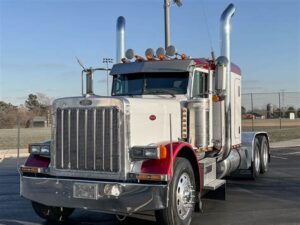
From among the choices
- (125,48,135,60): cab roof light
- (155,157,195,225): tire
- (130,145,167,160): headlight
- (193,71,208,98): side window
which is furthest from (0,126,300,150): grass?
(130,145,167,160): headlight

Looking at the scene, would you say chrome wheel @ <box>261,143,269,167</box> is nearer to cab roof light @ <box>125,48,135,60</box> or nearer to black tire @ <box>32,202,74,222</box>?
cab roof light @ <box>125,48,135,60</box>

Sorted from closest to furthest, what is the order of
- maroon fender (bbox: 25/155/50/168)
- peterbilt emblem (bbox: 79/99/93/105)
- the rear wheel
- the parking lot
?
1. peterbilt emblem (bbox: 79/99/93/105)
2. maroon fender (bbox: 25/155/50/168)
3. the parking lot
4. the rear wheel

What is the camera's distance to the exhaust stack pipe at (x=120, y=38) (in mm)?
10930

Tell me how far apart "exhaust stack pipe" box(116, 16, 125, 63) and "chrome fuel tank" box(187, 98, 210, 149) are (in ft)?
10.8

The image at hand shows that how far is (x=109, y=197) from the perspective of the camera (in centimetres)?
613

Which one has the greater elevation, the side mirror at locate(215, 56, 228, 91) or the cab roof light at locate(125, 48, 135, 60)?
the cab roof light at locate(125, 48, 135, 60)

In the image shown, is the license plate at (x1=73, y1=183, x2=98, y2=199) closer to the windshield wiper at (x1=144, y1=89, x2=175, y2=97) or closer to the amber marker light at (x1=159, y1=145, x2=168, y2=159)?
the amber marker light at (x1=159, y1=145, x2=168, y2=159)

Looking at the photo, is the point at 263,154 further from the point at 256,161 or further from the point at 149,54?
the point at 149,54

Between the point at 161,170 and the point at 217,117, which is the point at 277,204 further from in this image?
the point at 161,170

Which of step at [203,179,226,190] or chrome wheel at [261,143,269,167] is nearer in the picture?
step at [203,179,226,190]

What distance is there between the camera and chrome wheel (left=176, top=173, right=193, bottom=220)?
21.5ft

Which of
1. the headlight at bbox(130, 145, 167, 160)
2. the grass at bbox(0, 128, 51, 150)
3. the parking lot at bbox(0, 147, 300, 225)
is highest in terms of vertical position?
the headlight at bbox(130, 145, 167, 160)

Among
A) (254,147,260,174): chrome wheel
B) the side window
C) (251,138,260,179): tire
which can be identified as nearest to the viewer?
the side window

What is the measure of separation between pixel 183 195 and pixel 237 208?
1.96 meters
